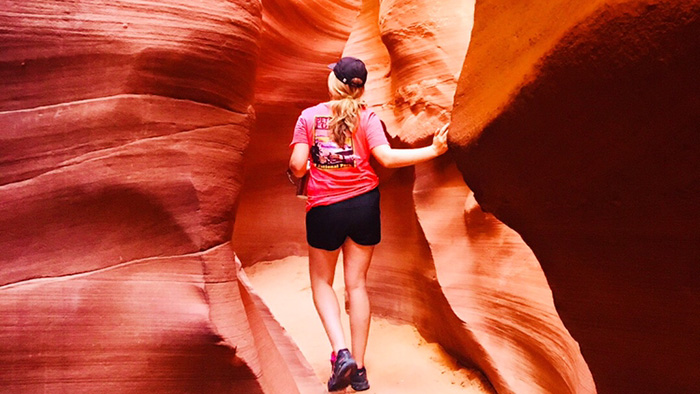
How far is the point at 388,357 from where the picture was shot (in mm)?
3771

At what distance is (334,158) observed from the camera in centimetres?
304

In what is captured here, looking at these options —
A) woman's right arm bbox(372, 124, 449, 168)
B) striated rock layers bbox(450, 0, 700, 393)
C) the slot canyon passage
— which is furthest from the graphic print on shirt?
striated rock layers bbox(450, 0, 700, 393)

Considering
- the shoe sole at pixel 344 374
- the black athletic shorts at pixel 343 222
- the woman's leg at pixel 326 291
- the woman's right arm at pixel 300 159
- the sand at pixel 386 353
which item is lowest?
the sand at pixel 386 353

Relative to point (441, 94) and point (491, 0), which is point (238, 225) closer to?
point (441, 94)

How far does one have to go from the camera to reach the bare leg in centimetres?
309

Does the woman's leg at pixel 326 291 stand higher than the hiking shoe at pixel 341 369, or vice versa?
the woman's leg at pixel 326 291

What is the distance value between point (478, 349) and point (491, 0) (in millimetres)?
2199

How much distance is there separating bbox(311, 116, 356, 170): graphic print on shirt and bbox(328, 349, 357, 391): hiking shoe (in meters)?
0.94

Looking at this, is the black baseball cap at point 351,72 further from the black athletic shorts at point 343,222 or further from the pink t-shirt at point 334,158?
the black athletic shorts at point 343,222

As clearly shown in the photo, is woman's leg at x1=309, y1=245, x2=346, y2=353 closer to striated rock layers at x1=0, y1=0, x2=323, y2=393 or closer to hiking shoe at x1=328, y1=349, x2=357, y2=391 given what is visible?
hiking shoe at x1=328, y1=349, x2=357, y2=391

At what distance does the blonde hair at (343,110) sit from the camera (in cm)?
300

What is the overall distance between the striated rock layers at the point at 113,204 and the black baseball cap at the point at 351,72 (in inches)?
32.8

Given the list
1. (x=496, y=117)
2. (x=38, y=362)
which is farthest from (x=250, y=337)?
(x=496, y=117)

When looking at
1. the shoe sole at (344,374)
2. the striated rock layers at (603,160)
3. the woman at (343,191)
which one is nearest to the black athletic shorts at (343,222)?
the woman at (343,191)
